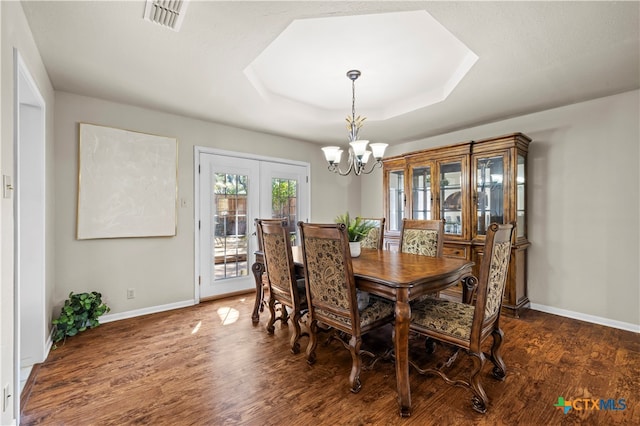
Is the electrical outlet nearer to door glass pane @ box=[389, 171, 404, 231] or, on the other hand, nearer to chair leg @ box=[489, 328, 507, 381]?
chair leg @ box=[489, 328, 507, 381]

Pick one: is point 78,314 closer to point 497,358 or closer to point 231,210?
point 231,210

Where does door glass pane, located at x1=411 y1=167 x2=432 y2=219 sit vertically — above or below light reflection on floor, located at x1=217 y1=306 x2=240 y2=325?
above

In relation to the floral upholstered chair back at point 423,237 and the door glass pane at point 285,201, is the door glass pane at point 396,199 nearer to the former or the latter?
the floral upholstered chair back at point 423,237

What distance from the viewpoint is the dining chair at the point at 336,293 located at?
6.34 ft

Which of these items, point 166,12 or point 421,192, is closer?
point 166,12

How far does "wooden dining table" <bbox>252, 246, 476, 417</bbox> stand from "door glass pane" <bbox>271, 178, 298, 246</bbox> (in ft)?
6.55

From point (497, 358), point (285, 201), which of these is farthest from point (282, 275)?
point (285, 201)

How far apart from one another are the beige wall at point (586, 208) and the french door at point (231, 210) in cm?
333

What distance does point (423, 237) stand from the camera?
10.2 feet

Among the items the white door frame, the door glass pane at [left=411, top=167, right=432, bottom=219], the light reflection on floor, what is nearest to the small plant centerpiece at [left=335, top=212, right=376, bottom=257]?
the light reflection on floor

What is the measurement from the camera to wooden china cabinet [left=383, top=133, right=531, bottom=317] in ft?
11.2

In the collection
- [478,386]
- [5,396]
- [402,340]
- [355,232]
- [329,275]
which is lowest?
[478,386]

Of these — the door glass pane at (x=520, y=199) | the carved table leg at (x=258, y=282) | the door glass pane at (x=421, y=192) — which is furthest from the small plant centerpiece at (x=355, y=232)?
the door glass pane at (x=520, y=199)

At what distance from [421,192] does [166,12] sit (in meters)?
3.55
